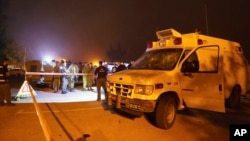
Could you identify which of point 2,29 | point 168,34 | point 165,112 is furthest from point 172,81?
point 2,29

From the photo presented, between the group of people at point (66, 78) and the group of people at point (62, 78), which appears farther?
the group of people at point (62, 78)

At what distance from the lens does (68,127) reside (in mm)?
7312

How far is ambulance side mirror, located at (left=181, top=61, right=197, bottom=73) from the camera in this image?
24.1 ft

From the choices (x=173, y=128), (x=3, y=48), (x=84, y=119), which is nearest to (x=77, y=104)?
(x=84, y=119)

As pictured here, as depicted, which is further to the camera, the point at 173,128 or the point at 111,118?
the point at 111,118

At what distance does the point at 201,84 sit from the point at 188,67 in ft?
2.57

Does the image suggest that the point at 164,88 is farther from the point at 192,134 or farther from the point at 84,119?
the point at 84,119

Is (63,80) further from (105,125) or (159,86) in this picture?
(159,86)

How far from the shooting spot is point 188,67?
7379 mm

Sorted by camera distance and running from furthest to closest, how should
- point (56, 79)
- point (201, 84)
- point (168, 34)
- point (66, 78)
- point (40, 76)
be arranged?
point (40, 76) → point (56, 79) → point (66, 78) → point (168, 34) → point (201, 84)

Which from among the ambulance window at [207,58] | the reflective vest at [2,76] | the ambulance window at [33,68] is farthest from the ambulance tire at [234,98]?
the ambulance window at [33,68]

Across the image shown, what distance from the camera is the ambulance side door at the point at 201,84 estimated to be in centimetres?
754

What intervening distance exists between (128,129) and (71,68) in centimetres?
1042

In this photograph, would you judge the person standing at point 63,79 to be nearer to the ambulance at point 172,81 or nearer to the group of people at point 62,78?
the group of people at point 62,78
